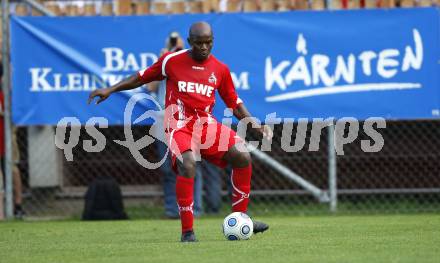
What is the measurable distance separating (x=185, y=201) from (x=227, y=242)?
19.1 inches

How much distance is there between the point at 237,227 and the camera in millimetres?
8281

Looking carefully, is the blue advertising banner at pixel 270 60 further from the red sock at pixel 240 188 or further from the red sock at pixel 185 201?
the red sock at pixel 185 201

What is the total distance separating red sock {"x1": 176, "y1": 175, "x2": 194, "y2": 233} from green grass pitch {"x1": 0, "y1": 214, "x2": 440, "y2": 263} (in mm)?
208

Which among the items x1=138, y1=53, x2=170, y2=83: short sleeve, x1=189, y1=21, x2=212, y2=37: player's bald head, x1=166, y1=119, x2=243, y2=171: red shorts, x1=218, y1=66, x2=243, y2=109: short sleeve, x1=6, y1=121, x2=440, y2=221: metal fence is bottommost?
x1=6, y1=121, x2=440, y2=221: metal fence

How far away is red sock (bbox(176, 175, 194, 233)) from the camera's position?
8.16m

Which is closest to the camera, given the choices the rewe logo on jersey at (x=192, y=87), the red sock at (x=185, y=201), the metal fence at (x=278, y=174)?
the red sock at (x=185, y=201)

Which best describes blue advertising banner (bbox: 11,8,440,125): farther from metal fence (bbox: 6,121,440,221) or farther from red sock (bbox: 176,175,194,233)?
red sock (bbox: 176,175,194,233)

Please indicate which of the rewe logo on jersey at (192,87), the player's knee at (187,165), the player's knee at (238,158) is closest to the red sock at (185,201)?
the player's knee at (187,165)

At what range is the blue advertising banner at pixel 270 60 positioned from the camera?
1241 cm

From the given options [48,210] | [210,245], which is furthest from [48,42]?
[210,245]

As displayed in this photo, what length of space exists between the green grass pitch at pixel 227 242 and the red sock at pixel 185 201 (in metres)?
0.21

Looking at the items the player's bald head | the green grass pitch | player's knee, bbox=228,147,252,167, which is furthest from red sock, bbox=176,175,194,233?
the player's bald head

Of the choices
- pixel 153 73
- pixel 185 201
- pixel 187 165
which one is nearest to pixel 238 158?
pixel 187 165

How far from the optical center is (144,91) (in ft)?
41.3
